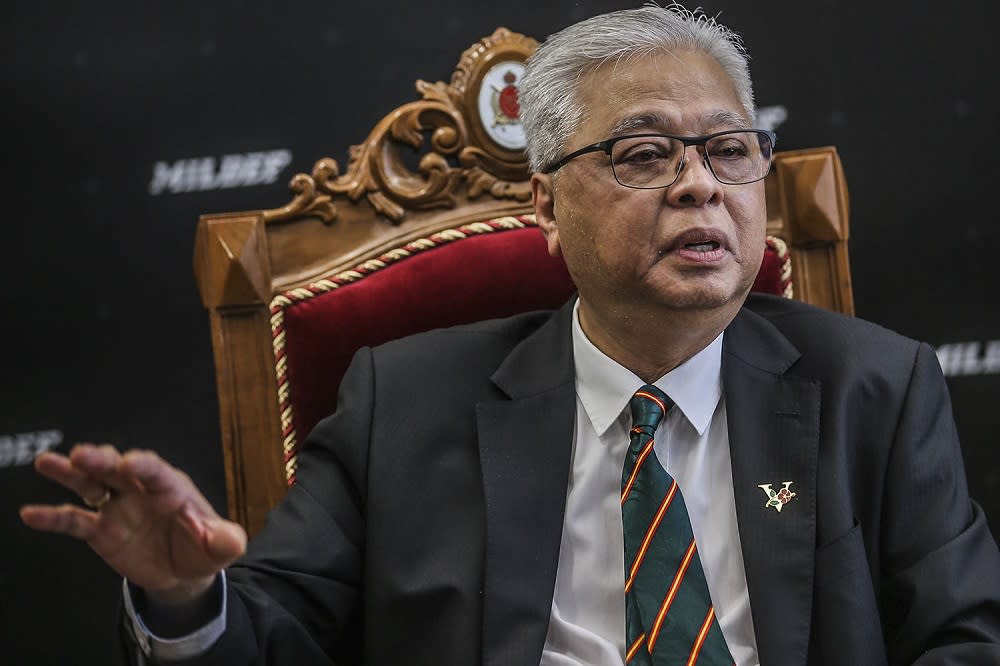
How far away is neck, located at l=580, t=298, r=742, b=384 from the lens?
4.80 ft

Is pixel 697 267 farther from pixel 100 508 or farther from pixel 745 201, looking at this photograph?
pixel 100 508

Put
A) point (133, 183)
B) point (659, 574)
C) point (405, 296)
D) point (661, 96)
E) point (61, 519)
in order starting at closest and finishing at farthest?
point (61, 519) → point (659, 574) → point (661, 96) → point (405, 296) → point (133, 183)

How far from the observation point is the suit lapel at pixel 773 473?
1.35 metres

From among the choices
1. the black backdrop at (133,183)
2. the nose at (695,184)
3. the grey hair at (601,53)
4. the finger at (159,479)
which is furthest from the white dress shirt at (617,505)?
the black backdrop at (133,183)

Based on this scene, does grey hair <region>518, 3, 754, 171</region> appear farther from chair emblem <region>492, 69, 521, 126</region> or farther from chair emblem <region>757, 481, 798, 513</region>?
chair emblem <region>757, 481, 798, 513</region>

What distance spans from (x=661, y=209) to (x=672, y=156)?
8 centimetres

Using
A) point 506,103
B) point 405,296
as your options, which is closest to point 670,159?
point 506,103

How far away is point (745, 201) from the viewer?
4.82 feet

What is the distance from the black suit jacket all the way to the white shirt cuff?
0.02m

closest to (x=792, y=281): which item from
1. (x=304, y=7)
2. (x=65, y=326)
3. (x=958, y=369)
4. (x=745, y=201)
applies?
(x=745, y=201)

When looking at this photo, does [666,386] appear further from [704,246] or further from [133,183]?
[133,183]

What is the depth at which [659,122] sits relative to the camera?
1463mm

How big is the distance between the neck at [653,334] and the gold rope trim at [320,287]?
268mm

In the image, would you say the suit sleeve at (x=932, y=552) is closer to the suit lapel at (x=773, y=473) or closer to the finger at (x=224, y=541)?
the suit lapel at (x=773, y=473)
